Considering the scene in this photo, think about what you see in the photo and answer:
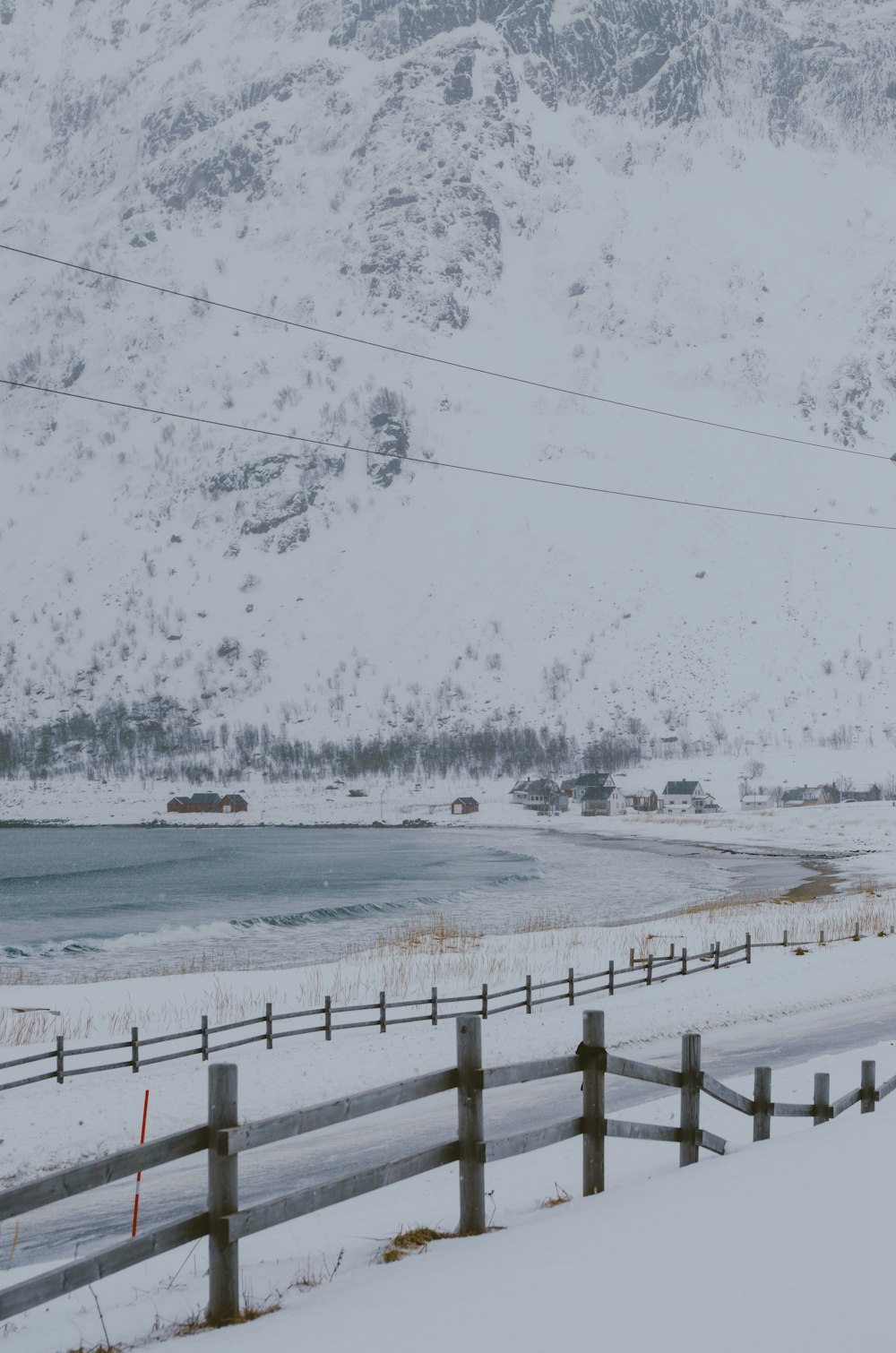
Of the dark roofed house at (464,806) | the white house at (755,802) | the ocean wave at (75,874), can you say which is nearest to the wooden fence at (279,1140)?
the ocean wave at (75,874)

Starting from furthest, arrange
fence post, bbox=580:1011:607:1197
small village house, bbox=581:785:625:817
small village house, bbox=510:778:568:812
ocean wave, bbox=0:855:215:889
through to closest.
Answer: small village house, bbox=510:778:568:812 → small village house, bbox=581:785:625:817 → ocean wave, bbox=0:855:215:889 → fence post, bbox=580:1011:607:1197

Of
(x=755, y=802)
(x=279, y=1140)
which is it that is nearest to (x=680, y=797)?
(x=755, y=802)

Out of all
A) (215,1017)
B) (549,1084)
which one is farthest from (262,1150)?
(215,1017)

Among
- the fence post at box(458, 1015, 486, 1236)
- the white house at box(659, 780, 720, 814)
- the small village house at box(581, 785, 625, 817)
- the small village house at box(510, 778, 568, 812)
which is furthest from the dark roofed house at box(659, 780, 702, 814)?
the fence post at box(458, 1015, 486, 1236)

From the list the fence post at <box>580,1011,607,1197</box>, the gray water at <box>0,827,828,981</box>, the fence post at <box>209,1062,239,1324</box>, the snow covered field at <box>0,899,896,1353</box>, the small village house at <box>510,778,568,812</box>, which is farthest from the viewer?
the small village house at <box>510,778,568,812</box>

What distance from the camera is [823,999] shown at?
82.7 feet

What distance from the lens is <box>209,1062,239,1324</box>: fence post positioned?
6.25m

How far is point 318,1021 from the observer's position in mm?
24703

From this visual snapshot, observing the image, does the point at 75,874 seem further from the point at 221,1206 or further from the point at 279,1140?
the point at 221,1206

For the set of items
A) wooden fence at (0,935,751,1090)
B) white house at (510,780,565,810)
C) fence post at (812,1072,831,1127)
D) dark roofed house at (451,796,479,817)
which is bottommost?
dark roofed house at (451,796,479,817)

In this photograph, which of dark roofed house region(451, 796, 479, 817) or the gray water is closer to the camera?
the gray water

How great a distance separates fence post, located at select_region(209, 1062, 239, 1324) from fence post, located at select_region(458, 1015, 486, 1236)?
1.52 m

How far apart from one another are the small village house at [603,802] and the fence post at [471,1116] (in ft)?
513

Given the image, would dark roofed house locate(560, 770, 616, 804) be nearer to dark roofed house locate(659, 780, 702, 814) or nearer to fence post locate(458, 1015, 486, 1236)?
dark roofed house locate(659, 780, 702, 814)
